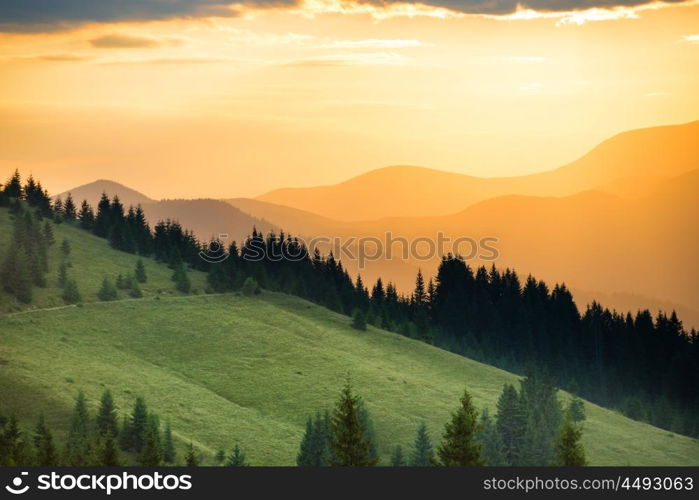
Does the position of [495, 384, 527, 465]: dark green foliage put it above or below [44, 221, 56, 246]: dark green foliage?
below

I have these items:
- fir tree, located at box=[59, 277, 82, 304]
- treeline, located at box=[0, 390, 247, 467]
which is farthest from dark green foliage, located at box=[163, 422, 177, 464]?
fir tree, located at box=[59, 277, 82, 304]

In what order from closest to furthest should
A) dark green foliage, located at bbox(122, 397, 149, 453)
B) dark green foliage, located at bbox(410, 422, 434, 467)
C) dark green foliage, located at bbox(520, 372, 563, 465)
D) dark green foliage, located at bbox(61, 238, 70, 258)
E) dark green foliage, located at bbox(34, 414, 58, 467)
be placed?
dark green foliage, located at bbox(34, 414, 58, 467)
dark green foliage, located at bbox(122, 397, 149, 453)
dark green foliage, located at bbox(410, 422, 434, 467)
dark green foliage, located at bbox(520, 372, 563, 465)
dark green foliage, located at bbox(61, 238, 70, 258)

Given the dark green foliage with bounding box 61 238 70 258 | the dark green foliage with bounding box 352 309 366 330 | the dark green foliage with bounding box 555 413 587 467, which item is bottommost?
the dark green foliage with bounding box 352 309 366 330

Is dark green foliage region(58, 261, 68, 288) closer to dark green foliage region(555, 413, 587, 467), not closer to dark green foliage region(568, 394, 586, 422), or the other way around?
dark green foliage region(568, 394, 586, 422)

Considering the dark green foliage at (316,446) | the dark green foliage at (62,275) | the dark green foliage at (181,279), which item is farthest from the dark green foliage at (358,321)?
the dark green foliage at (316,446)

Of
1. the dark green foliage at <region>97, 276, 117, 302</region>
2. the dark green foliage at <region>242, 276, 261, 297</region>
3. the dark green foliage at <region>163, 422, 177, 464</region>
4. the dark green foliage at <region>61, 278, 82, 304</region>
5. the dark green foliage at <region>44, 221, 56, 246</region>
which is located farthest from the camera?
the dark green foliage at <region>44, 221, 56, 246</region>

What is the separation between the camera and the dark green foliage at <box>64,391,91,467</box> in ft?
273

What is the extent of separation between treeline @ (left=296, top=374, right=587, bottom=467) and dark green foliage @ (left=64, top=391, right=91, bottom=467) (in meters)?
18.7

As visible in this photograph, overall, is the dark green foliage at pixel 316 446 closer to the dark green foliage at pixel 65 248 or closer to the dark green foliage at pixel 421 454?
the dark green foliage at pixel 421 454

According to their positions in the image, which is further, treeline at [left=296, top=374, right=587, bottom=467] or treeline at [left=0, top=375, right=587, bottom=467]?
treeline at [left=0, top=375, right=587, bottom=467]

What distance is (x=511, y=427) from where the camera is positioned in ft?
380

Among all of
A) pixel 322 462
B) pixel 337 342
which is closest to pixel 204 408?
pixel 322 462

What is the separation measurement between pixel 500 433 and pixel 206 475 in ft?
208

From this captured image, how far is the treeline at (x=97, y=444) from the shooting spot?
80250 mm
